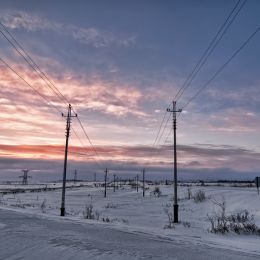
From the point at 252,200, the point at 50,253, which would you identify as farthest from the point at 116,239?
the point at 252,200

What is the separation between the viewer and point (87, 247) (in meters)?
13.3

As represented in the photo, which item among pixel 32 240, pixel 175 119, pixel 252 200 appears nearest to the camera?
pixel 32 240

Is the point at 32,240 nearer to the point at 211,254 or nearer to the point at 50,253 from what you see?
the point at 50,253

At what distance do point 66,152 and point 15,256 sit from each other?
2612 cm

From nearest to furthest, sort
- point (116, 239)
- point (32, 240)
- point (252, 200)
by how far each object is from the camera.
A: point (32, 240), point (116, 239), point (252, 200)

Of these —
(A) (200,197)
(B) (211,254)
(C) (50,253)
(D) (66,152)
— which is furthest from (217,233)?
(A) (200,197)

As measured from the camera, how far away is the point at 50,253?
40.2ft

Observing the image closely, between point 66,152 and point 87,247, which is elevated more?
point 66,152

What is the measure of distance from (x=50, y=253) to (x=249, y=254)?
635 centimetres

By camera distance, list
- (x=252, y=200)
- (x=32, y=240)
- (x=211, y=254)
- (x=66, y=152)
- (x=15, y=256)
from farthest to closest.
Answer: (x=252, y=200)
(x=66, y=152)
(x=32, y=240)
(x=211, y=254)
(x=15, y=256)

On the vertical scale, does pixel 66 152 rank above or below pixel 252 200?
above

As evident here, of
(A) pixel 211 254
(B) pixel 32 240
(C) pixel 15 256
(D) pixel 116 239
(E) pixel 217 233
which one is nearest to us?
(C) pixel 15 256

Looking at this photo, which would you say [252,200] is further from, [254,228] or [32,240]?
[32,240]

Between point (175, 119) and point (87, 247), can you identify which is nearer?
point (87, 247)
